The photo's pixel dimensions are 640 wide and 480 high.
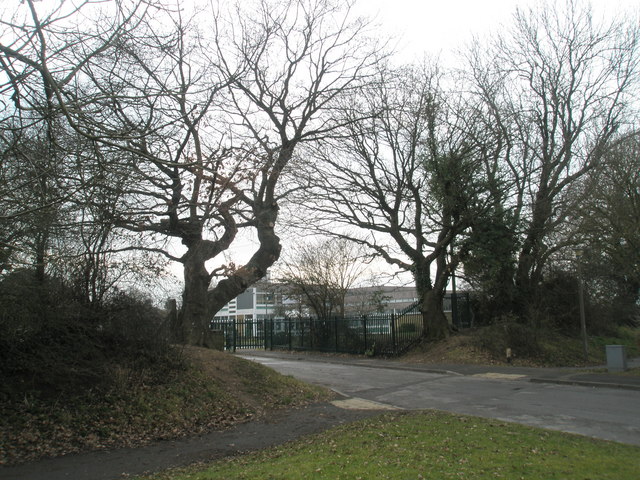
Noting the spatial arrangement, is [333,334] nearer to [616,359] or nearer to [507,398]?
[616,359]

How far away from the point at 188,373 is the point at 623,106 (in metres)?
20.9

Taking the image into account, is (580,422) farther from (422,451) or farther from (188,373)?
(188,373)

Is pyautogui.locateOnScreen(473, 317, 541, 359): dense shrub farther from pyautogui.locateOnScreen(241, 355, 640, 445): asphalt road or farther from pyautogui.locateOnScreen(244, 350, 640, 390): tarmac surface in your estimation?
pyautogui.locateOnScreen(241, 355, 640, 445): asphalt road

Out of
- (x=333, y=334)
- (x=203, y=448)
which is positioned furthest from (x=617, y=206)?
(x=333, y=334)

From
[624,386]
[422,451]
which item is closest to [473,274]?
[624,386]

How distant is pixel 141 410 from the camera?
366 inches

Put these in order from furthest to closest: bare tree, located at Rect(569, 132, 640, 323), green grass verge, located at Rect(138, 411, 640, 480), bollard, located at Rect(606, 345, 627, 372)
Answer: bollard, located at Rect(606, 345, 627, 372) → bare tree, located at Rect(569, 132, 640, 323) → green grass verge, located at Rect(138, 411, 640, 480)

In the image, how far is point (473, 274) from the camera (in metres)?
24.5

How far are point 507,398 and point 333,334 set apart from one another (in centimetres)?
1660

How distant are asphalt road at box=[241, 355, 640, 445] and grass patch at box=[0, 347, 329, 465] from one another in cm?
266

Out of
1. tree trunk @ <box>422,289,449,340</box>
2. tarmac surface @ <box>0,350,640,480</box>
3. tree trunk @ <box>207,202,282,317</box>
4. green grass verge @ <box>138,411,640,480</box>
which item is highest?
tree trunk @ <box>207,202,282,317</box>

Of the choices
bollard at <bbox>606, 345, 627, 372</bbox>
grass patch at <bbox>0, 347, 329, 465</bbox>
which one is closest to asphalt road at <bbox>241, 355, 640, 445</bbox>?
grass patch at <bbox>0, 347, 329, 465</bbox>

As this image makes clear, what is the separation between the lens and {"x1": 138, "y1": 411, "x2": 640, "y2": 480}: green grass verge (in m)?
5.62

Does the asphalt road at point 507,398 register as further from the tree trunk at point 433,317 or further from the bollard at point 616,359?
the tree trunk at point 433,317
